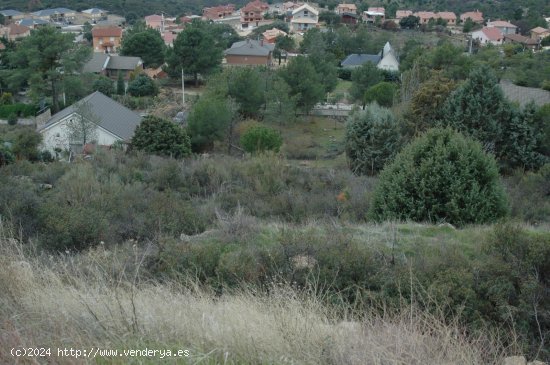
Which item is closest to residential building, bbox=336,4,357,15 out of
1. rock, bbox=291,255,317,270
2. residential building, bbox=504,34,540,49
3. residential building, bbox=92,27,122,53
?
residential building, bbox=504,34,540,49

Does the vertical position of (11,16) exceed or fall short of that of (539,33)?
it falls short

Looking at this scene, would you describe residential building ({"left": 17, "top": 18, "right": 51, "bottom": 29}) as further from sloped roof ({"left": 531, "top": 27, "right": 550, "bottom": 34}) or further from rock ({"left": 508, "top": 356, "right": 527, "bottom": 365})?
rock ({"left": 508, "top": 356, "right": 527, "bottom": 365})

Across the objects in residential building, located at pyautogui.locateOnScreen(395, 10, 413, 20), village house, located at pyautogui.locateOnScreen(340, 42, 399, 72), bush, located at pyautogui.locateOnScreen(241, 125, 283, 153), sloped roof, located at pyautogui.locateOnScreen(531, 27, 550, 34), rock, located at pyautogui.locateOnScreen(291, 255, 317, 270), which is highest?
rock, located at pyautogui.locateOnScreen(291, 255, 317, 270)

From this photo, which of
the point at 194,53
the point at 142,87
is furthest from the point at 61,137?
the point at 194,53

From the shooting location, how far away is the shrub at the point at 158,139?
18547 millimetres

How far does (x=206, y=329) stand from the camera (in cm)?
344

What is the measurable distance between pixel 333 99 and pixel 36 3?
63.8 m

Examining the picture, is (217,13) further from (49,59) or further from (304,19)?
(49,59)

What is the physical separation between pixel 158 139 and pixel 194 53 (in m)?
17.1

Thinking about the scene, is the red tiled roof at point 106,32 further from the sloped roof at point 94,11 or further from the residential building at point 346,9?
the residential building at point 346,9

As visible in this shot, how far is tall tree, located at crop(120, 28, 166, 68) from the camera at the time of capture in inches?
1592

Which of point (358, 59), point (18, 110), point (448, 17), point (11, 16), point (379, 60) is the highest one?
point (448, 17)

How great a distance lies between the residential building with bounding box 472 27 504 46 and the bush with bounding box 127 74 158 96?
3232 cm

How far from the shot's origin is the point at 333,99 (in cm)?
3269
